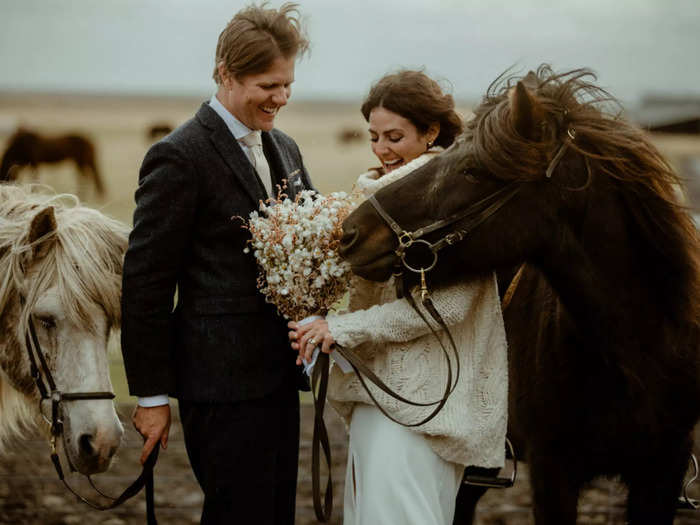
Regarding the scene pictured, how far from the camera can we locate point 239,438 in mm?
2305

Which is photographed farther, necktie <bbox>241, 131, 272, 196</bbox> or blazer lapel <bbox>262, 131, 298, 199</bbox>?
blazer lapel <bbox>262, 131, 298, 199</bbox>

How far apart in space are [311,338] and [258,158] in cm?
73

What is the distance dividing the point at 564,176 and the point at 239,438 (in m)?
1.30

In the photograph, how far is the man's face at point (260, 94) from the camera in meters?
2.28

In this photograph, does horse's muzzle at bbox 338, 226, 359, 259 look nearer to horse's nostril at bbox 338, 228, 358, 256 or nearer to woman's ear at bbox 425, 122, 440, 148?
horse's nostril at bbox 338, 228, 358, 256

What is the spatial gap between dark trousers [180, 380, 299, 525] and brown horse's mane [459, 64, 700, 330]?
106cm

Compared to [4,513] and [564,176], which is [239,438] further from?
[4,513]

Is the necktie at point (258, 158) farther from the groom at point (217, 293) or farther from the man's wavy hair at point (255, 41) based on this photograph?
the man's wavy hair at point (255, 41)

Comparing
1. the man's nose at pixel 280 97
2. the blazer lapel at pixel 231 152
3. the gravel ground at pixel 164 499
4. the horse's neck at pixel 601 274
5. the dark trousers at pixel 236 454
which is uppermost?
the man's nose at pixel 280 97

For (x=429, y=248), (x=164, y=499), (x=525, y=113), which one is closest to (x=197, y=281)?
(x=429, y=248)

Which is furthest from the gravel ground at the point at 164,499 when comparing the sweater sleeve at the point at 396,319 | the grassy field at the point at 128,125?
the grassy field at the point at 128,125

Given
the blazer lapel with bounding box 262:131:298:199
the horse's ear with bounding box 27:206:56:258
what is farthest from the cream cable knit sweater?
the horse's ear with bounding box 27:206:56:258

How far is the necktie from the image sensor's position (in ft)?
8.02

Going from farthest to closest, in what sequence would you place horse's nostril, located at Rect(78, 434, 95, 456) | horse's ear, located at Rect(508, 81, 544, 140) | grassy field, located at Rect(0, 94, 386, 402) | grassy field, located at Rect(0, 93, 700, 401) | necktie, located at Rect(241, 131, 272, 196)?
grassy field, located at Rect(0, 94, 386, 402) < grassy field, located at Rect(0, 93, 700, 401) < necktie, located at Rect(241, 131, 272, 196) < horse's nostril, located at Rect(78, 434, 95, 456) < horse's ear, located at Rect(508, 81, 544, 140)
